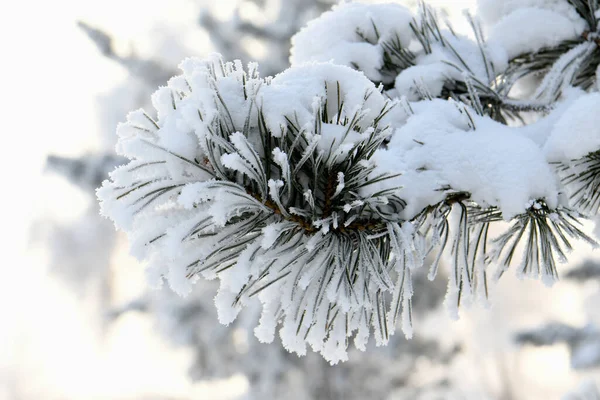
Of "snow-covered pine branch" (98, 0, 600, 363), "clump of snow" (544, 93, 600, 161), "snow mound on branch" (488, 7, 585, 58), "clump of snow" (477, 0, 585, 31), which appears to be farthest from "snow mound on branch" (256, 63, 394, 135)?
"clump of snow" (477, 0, 585, 31)

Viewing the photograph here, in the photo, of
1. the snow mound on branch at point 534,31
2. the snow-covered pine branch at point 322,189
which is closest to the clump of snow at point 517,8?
the snow mound on branch at point 534,31

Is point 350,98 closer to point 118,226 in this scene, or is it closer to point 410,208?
point 410,208

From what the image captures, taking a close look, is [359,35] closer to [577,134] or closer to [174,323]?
[577,134]

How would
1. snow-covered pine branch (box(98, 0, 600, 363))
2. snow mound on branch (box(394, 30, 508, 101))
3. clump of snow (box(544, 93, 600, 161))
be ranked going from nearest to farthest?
1. snow-covered pine branch (box(98, 0, 600, 363))
2. clump of snow (box(544, 93, 600, 161))
3. snow mound on branch (box(394, 30, 508, 101))

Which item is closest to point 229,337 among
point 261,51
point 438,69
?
point 261,51

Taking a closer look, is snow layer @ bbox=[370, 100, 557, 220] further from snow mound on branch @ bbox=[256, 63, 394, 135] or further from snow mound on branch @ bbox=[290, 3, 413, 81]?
snow mound on branch @ bbox=[290, 3, 413, 81]

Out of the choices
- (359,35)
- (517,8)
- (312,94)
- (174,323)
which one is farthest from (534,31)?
(174,323)

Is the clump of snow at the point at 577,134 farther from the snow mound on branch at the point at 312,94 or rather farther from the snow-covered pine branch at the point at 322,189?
the snow mound on branch at the point at 312,94
